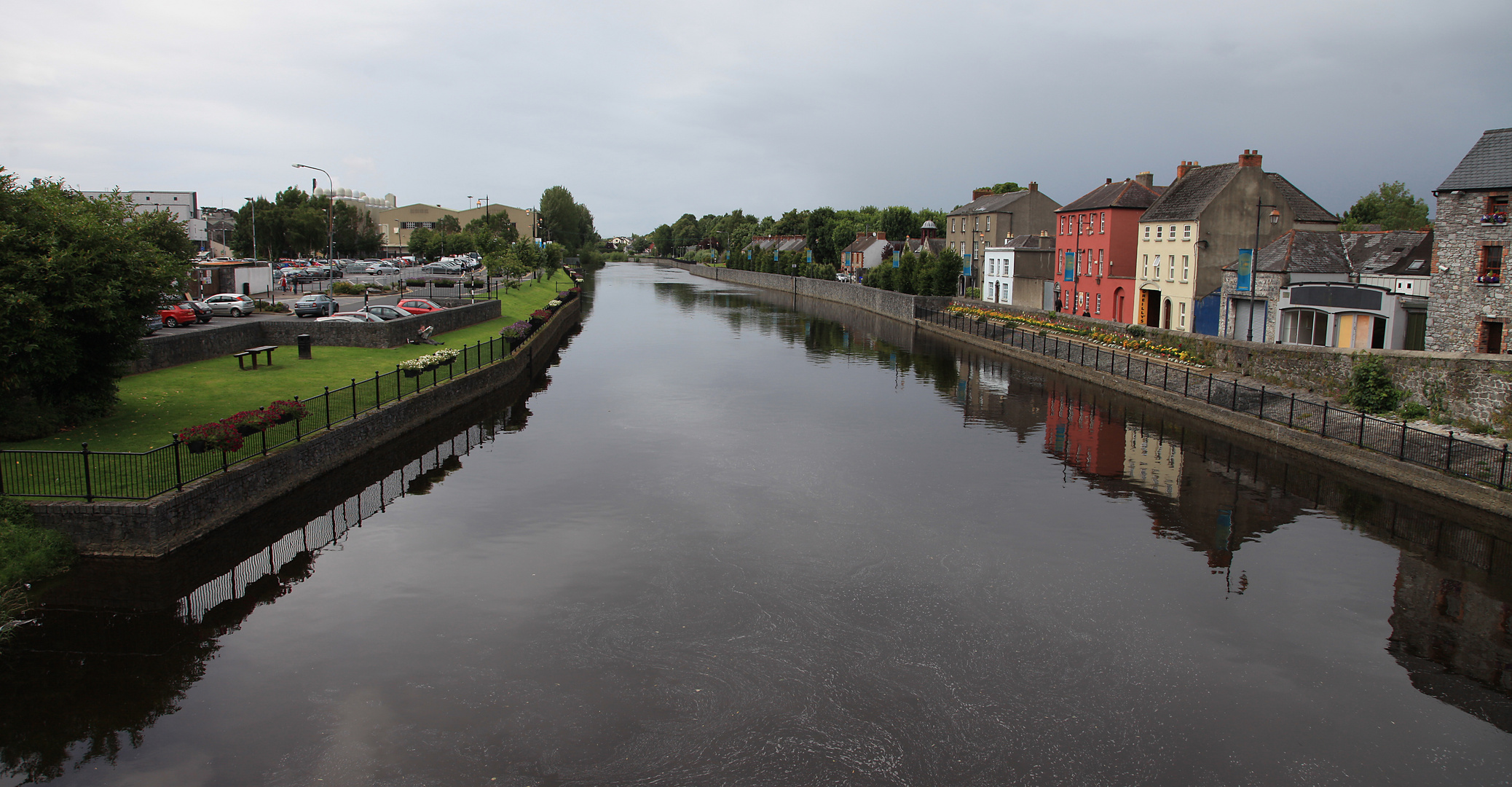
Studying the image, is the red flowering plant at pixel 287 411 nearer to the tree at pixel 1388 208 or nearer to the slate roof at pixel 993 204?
the slate roof at pixel 993 204

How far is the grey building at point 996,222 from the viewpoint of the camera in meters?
79.4

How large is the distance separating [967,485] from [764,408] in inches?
460

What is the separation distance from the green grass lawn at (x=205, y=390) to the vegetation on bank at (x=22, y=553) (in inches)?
133

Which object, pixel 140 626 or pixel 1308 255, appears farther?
pixel 1308 255

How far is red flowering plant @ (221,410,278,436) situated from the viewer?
18719 mm

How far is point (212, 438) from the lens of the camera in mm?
17453

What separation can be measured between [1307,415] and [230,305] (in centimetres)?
5016

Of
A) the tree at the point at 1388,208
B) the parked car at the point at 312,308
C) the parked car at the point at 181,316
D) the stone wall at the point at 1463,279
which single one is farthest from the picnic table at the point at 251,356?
the tree at the point at 1388,208

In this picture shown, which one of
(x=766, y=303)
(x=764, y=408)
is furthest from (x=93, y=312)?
(x=766, y=303)

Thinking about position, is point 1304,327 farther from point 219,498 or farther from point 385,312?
point 385,312

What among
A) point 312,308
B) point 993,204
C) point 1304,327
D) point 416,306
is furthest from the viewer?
point 993,204

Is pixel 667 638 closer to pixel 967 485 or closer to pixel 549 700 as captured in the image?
pixel 549 700

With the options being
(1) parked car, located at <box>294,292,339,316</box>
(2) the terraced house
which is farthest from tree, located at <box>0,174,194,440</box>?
(2) the terraced house

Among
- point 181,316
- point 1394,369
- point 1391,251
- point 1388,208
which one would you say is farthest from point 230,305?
point 1388,208
